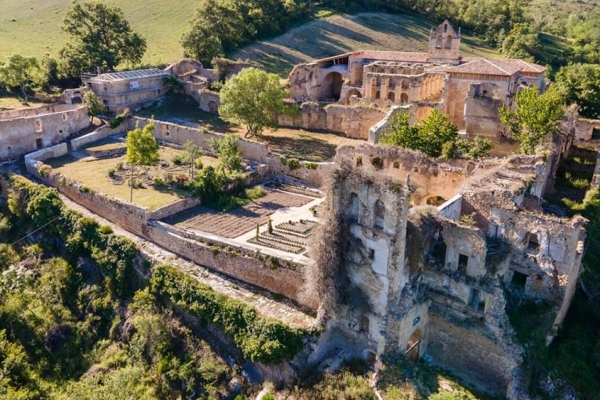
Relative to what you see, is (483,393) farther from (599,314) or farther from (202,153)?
(202,153)

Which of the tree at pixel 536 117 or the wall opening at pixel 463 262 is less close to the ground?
the tree at pixel 536 117

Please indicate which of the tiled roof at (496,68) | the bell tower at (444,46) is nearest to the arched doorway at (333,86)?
the bell tower at (444,46)

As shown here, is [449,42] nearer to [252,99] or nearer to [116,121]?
[252,99]

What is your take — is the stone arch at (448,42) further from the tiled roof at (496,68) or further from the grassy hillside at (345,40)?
the grassy hillside at (345,40)

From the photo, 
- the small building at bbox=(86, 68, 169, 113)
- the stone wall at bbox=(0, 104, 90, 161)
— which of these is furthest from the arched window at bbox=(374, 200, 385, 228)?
the small building at bbox=(86, 68, 169, 113)

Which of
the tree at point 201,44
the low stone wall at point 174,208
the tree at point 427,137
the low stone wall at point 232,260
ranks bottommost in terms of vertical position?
the low stone wall at point 232,260

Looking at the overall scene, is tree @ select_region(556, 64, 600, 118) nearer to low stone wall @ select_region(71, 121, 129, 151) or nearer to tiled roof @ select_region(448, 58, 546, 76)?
tiled roof @ select_region(448, 58, 546, 76)

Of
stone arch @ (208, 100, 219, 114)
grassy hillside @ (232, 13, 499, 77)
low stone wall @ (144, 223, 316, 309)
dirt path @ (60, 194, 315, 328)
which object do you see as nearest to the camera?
dirt path @ (60, 194, 315, 328)
